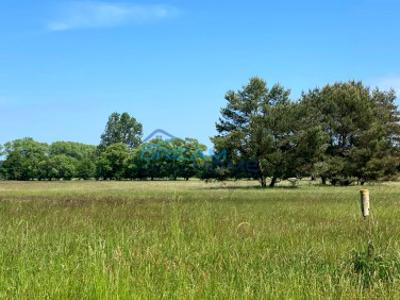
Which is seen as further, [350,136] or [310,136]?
[350,136]

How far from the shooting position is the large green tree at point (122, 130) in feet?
550

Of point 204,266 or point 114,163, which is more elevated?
point 114,163

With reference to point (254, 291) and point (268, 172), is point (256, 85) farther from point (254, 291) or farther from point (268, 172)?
point (254, 291)

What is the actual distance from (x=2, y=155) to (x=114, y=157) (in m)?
37.6

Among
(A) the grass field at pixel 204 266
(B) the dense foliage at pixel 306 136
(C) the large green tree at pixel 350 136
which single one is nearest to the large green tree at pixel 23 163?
(B) the dense foliage at pixel 306 136

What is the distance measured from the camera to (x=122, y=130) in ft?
560

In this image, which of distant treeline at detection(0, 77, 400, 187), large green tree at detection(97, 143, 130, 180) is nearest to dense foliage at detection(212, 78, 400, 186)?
distant treeline at detection(0, 77, 400, 187)

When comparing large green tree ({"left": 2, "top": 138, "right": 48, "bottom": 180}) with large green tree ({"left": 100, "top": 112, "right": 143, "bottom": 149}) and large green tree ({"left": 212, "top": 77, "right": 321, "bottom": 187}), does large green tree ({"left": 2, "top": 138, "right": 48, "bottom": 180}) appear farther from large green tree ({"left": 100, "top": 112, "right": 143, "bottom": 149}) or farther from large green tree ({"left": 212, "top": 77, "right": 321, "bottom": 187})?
large green tree ({"left": 212, "top": 77, "right": 321, "bottom": 187})

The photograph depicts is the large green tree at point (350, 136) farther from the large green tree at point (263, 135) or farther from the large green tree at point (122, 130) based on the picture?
the large green tree at point (122, 130)

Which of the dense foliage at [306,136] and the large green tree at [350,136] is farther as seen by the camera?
the large green tree at [350,136]

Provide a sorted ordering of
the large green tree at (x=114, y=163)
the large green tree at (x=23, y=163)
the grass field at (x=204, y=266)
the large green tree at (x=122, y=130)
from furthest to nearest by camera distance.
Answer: the large green tree at (x=122, y=130), the large green tree at (x=23, y=163), the large green tree at (x=114, y=163), the grass field at (x=204, y=266)

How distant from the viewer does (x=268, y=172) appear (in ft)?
189

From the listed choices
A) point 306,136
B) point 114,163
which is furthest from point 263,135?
point 114,163

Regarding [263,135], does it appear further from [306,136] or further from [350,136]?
[350,136]
